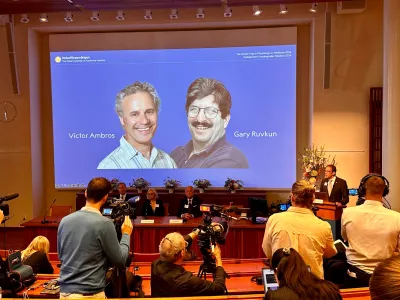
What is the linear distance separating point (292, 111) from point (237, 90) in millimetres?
1185

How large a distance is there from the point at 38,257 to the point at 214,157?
4.96 m

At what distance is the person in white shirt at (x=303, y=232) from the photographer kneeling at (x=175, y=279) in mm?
475

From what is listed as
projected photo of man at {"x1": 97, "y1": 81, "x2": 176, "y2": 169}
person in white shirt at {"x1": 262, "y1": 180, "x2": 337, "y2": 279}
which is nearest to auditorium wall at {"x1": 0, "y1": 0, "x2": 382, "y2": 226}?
projected photo of man at {"x1": 97, "y1": 81, "x2": 176, "y2": 169}

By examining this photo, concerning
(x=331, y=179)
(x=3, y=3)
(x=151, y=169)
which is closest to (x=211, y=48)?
(x=151, y=169)

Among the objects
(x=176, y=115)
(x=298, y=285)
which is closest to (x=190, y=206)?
(x=176, y=115)

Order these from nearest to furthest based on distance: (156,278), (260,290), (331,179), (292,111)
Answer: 1. (156,278)
2. (260,290)
3. (331,179)
4. (292,111)

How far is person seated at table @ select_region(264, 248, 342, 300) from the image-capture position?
1.43 meters

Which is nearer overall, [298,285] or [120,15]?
[298,285]

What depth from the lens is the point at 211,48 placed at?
8.01 m

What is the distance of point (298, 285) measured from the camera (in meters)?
1.47

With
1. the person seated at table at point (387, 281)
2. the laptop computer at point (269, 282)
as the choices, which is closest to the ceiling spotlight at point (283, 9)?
the laptop computer at point (269, 282)

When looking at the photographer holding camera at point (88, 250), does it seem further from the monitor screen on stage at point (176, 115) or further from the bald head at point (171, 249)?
the monitor screen on stage at point (176, 115)

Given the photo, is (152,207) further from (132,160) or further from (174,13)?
(174,13)

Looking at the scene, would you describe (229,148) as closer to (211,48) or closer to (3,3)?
(211,48)
